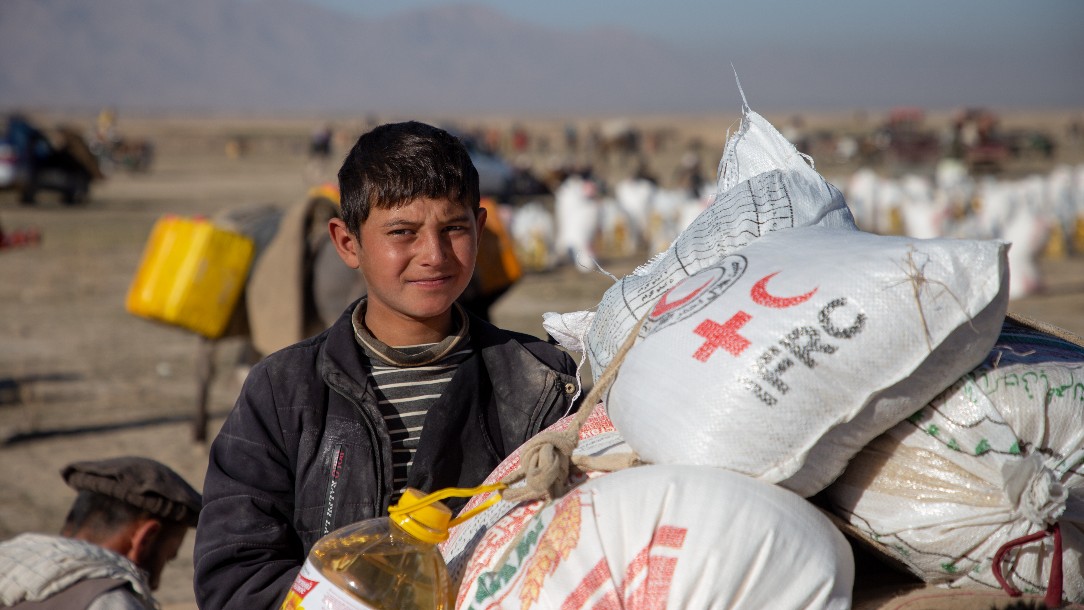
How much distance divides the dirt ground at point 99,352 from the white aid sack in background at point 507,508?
137 cm

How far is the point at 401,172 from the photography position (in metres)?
1.90

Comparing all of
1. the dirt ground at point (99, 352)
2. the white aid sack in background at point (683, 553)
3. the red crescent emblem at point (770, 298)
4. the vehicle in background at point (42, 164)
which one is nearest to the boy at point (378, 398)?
the white aid sack in background at point (683, 553)

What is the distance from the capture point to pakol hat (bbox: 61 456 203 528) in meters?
2.83

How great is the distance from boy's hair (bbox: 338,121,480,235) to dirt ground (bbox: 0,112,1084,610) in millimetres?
1194

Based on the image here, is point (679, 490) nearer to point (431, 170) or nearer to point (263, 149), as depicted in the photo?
point (431, 170)

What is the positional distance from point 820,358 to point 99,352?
8915 millimetres

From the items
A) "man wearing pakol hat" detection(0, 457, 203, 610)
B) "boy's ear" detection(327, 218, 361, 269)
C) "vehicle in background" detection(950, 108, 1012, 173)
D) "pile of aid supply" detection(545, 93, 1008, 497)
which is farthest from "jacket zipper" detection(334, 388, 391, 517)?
"vehicle in background" detection(950, 108, 1012, 173)

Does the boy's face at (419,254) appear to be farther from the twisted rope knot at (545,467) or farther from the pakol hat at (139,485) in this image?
the pakol hat at (139,485)

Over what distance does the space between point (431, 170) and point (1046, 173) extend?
31.8 m

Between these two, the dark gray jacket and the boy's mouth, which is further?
the boy's mouth

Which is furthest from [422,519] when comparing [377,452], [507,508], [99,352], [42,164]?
[42,164]

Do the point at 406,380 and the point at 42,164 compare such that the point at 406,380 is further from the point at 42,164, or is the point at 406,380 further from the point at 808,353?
the point at 42,164

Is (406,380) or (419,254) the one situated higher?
(419,254)

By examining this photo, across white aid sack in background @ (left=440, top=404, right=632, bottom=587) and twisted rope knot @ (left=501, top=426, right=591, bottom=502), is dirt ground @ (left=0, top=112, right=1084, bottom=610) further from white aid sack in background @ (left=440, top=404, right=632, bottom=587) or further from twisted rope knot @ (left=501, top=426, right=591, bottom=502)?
twisted rope knot @ (left=501, top=426, right=591, bottom=502)
